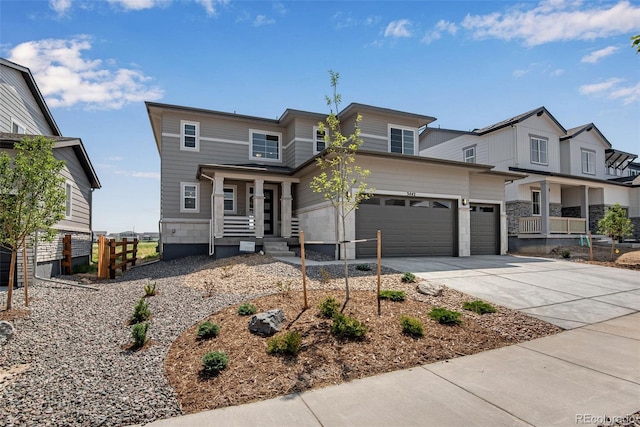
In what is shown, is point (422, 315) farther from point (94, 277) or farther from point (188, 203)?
point (188, 203)

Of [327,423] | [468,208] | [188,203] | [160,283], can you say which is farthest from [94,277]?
[468,208]

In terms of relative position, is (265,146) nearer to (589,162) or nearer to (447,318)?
(447,318)

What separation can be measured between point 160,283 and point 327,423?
317 inches

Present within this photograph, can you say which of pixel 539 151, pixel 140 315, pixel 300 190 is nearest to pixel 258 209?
pixel 300 190

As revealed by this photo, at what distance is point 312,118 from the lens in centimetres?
1762

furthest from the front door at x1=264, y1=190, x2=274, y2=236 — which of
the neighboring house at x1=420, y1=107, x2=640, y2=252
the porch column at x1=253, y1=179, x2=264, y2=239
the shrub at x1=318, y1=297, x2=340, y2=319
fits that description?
the neighboring house at x1=420, y1=107, x2=640, y2=252

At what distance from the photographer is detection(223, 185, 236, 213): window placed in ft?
55.5

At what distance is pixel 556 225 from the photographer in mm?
19344

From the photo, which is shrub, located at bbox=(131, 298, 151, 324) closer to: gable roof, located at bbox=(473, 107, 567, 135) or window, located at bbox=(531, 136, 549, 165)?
gable roof, located at bbox=(473, 107, 567, 135)

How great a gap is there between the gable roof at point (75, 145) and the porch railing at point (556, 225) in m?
21.7

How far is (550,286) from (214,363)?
8720 millimetres

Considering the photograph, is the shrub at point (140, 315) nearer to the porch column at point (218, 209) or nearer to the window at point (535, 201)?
the porch column at point (218, 209)

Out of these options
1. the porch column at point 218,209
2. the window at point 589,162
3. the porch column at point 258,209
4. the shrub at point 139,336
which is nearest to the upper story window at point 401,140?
the porch column at point 258,209

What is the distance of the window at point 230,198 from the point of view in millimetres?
16922
